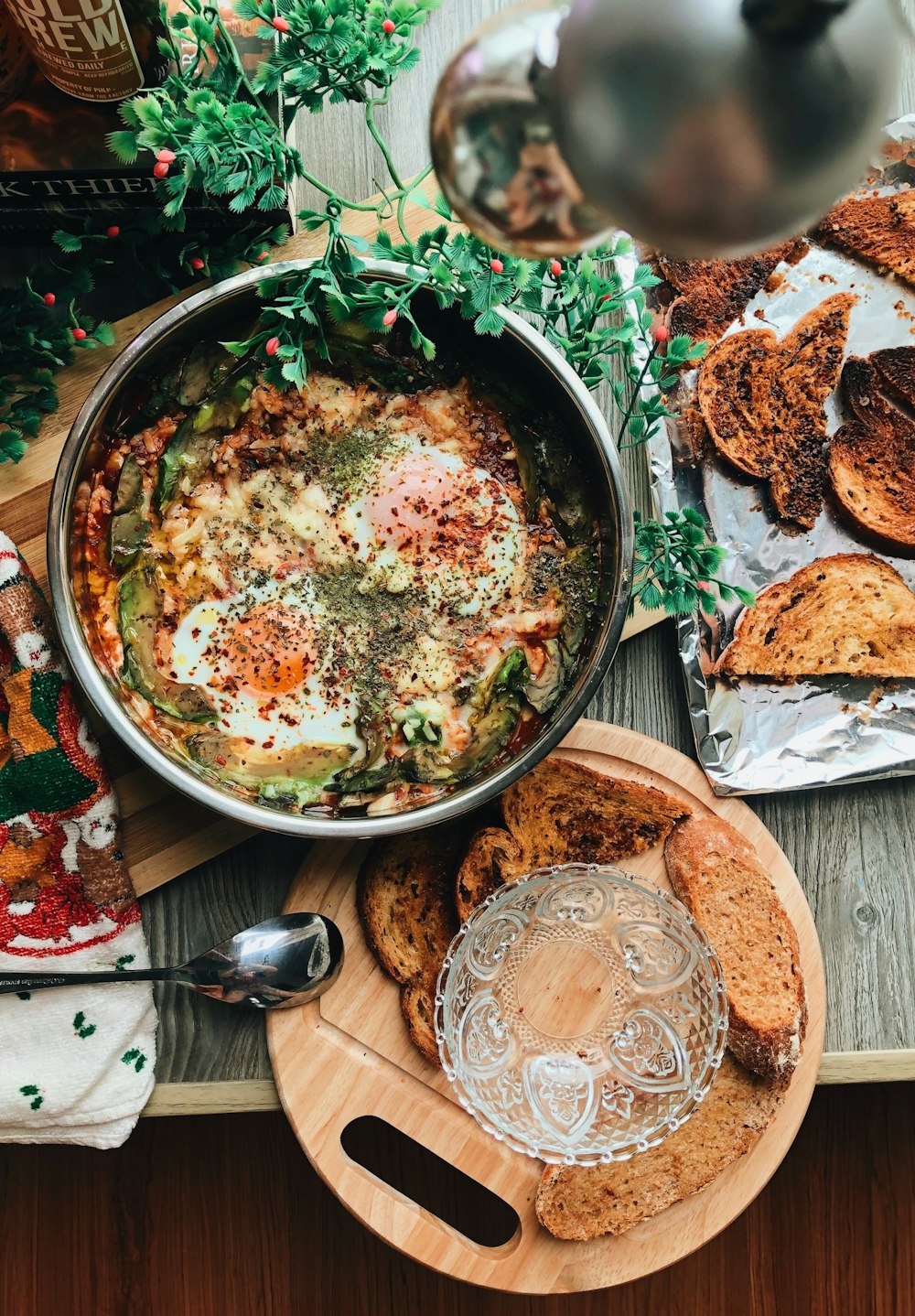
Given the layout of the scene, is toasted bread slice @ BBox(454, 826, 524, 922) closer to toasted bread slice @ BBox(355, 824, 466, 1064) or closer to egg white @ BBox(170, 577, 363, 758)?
toasted bread slice @ BBox(355, 824, 466, 1064)

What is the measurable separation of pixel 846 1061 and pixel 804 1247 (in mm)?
1266

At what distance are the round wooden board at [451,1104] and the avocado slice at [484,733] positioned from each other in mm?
212

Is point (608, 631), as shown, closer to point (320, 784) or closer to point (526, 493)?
point (526, 493)

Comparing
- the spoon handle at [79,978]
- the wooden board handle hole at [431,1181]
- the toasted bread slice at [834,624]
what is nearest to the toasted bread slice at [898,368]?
the toasted bread slice at [834,624]

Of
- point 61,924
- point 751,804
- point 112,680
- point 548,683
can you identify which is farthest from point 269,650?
point 751,804

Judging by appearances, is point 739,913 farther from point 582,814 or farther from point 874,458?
point 874,458

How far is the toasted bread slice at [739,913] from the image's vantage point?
8.54ft

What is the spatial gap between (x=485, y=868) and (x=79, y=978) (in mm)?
1051

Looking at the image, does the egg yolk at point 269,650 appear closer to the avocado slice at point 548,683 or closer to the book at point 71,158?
the avocado slice at point 548,683

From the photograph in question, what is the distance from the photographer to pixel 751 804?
2.78m

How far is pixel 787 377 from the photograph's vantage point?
2.78 metres

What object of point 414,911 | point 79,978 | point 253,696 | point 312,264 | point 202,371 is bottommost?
point 414,911

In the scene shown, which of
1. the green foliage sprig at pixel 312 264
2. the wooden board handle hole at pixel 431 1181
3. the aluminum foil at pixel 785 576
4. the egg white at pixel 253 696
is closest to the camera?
the green foliage sprig at pixel 312 264

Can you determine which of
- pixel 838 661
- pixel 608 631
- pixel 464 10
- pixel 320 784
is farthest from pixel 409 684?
pixel 464 10
